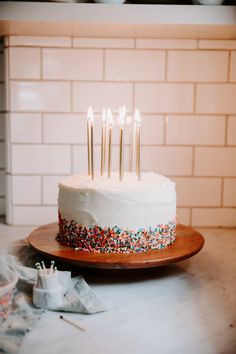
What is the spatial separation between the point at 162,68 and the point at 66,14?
0.32m

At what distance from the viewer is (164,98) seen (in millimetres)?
1241

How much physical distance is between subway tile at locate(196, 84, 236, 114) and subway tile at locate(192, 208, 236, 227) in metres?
0.29

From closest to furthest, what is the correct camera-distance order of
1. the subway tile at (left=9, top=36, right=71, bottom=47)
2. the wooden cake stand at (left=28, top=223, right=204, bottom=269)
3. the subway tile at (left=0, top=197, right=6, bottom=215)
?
the wooden cake stand at (left=28, top=223, right=204, bottom=269), the subway tile at (left=9, top=36, right=71, bottom=47), the subway tile at (left=0, top=197, right=6, bottom=215)

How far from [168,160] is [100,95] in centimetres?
27

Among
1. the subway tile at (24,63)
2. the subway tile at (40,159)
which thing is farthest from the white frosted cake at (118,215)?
the subway tile at (24,63)

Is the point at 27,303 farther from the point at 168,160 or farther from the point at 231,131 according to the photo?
the point at 231,131

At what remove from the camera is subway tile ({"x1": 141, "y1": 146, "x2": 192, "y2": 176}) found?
1.26m

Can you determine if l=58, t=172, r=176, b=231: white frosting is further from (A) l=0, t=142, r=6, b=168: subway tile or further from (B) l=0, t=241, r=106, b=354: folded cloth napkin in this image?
(A) l=0, t=142, r=6, b=168: subway tile

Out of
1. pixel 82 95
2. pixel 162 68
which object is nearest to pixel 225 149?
pixel 162 68

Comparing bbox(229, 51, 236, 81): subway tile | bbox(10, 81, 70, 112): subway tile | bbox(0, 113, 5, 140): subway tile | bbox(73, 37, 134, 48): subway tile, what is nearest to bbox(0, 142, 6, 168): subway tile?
bbox(0, 113, 5, 140): subway tile

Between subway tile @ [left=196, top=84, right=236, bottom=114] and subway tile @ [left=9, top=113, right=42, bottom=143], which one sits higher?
subway tile @ [left=196, top=84, right=236, bottom=114]

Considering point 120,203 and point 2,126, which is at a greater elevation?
point 2,126

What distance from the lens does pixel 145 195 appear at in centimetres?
85

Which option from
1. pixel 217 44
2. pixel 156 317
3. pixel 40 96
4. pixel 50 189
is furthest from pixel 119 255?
pixel 217 44
